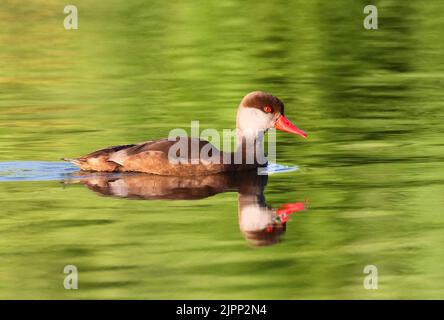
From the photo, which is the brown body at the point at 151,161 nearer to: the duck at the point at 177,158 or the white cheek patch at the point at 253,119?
the duck at the point at 177,158

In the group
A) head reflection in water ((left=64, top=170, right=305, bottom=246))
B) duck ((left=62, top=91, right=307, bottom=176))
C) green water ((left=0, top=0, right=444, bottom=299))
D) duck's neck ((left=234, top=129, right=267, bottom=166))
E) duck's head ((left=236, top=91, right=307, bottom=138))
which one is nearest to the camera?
green water ((left=0, top=0, right=444, bottom=299))

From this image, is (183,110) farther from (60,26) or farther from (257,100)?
(60,26)

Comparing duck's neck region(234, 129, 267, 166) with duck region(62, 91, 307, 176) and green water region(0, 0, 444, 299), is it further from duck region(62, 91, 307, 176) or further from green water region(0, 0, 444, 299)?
green water region(0, 0, 444, 299)

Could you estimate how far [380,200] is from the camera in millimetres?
12867

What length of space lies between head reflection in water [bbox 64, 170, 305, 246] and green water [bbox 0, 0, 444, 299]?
0.16 metres

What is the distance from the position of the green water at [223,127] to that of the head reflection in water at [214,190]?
0.16 meters

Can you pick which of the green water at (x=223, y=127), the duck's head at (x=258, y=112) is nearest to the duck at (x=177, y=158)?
the duck's head at (x=258, y=112)

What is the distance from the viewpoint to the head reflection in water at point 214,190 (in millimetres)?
11961

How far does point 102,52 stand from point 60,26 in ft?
14.3

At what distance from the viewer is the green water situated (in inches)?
408

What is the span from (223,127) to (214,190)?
12.7ft

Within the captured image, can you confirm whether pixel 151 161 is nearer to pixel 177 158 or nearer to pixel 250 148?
pixel 177 158

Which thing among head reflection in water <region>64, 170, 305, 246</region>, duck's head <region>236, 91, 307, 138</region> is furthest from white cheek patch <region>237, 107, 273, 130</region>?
head reflection in water <region>64, 170, 305, 246</region>

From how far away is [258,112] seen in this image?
A: 15039 millimetres
